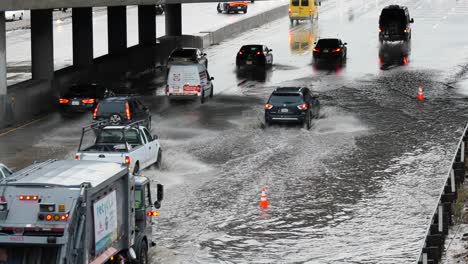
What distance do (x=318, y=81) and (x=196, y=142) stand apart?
19.1m

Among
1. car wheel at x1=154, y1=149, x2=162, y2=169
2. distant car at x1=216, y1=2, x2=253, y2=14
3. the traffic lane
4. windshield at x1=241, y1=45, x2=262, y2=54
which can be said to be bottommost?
the traffic lane

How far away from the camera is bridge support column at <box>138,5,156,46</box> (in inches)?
2645

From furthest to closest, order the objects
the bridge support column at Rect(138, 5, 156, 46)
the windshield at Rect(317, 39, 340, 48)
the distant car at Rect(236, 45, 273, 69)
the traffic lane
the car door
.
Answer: the windshield at Rect(317, 39, 340, 48) < the bridge support column at Rect(138, 5, 156, 46) < the distant car at Rect(236, 45, 273, 69) < the car door < the traffic lane

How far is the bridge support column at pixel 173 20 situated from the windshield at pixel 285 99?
96.4 ft

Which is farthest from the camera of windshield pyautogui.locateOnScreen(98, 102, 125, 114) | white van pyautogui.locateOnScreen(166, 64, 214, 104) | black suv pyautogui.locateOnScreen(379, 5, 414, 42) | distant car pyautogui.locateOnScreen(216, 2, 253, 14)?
distant car pyautogui.locateOnScreen(216, 2, 253, 14)

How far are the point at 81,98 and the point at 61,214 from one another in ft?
96.4

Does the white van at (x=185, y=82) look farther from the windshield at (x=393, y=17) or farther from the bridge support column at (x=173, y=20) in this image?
the windshield at (x=393, y=17)

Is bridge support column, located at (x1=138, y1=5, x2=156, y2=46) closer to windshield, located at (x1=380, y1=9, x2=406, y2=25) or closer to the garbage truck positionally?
windshield, located at (x1=380, y1=9, x2=406, y2=25)

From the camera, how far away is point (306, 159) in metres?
37.2

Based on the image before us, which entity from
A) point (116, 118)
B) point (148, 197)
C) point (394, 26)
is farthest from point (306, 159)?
point (394, 26)

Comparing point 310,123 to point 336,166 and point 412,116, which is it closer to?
point 412,116

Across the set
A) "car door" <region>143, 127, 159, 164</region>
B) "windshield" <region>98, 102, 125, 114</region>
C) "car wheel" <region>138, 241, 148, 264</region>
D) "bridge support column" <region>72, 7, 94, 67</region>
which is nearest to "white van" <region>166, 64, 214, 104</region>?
"bridge support column" <region>72, 7, 94, 67</region>

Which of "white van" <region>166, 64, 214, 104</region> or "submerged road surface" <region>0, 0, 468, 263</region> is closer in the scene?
"submerged road surface" <region>0, 0, 468, 263</region>

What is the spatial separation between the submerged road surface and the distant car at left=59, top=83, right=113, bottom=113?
1.01 m
